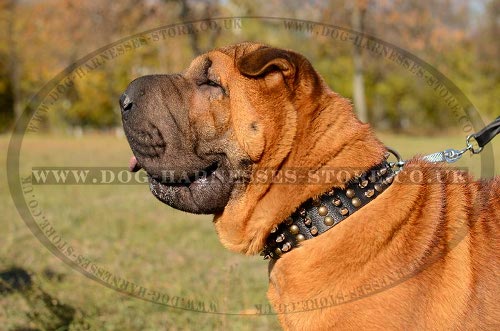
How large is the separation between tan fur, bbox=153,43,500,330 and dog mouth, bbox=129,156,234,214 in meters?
0.08

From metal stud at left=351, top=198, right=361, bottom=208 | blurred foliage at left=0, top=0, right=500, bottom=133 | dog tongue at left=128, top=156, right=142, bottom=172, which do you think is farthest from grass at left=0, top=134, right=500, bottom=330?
blurred foliage at left=0, top=0, right=500, bottom=133

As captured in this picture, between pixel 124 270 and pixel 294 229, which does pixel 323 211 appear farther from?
pixel 124 270

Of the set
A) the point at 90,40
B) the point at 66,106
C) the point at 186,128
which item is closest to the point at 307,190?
the point at 186,128

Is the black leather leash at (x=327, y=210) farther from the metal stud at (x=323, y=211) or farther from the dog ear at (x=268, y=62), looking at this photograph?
the dog ear at (x=268, y=62)

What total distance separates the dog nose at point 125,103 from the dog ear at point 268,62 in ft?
2.30

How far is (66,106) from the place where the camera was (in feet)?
142

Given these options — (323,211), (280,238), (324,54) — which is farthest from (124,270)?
(324,54)

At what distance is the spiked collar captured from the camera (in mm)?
3055

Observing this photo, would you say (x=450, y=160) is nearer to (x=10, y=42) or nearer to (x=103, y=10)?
(x=103, y=10)

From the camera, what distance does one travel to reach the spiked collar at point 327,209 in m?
3.05

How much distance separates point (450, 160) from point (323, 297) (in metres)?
1.50

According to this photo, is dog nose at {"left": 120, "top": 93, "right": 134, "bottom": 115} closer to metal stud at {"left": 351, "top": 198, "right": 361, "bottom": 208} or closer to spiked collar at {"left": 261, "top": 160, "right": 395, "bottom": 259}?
spiked collar at {"left": 261, "top": 160, "right": 395, "bottom": 259}

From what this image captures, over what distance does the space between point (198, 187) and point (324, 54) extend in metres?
41.2

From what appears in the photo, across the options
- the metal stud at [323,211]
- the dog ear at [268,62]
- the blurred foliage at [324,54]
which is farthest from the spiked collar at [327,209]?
the blurred foliage at [324,54]
